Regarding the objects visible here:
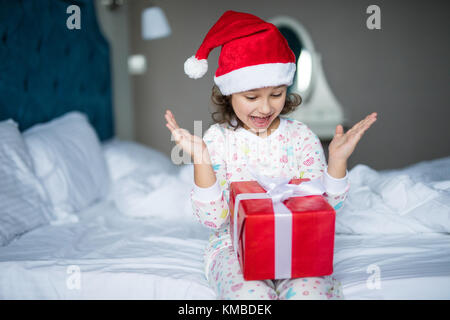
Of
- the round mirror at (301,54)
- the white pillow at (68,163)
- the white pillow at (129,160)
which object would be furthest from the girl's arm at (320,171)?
the round mirror at (301,54)

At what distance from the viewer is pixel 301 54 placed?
9.66 feet

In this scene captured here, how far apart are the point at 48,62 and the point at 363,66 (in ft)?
7.73

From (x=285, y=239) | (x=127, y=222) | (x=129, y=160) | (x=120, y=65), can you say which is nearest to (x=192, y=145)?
(x=285, y=239)

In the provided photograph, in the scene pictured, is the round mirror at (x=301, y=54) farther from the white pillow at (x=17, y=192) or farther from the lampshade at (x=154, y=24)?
the white pillow at (x=17, y=192)

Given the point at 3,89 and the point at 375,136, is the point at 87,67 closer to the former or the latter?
the point at 3,89

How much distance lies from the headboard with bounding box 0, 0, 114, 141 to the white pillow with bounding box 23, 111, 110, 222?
120 millimetres

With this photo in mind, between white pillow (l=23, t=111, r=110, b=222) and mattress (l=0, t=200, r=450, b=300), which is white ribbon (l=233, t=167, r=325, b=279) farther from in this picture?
white pillow (l=23, t=111, r=110, b=222)

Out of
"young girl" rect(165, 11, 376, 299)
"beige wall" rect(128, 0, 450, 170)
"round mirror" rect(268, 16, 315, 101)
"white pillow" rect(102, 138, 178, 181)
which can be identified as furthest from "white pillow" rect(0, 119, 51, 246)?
"round mirror" rect(268, 16, 315, 101)

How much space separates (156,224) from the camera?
144 centimetres

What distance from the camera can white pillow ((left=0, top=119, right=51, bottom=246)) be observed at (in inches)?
47.6

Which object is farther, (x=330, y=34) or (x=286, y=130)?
(x=330, y=34)

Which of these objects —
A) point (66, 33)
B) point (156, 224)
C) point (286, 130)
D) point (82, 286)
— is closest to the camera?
point (82, 286)
